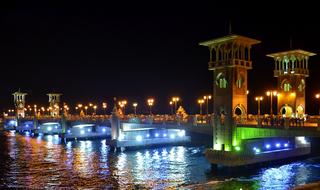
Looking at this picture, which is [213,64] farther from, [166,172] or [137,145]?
[137,145]

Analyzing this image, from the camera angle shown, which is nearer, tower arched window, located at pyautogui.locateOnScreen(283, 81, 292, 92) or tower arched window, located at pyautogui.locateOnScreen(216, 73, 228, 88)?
tower arched window, located at pyautogui.locateOnScreen(216, 73, 228, 88)

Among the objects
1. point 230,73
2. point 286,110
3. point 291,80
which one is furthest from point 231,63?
point 286,110

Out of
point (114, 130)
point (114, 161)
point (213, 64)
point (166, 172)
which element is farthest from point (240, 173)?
point (114, 130)

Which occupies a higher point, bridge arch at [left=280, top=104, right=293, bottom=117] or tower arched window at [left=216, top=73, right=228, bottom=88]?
tower arched window at [left=216, top=73, right=228, bottom=88]

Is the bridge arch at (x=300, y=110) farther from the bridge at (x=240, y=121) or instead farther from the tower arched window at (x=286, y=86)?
the tower arched window at (x=286, y=86)

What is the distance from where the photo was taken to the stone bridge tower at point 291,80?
69625mm

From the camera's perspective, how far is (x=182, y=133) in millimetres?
93375

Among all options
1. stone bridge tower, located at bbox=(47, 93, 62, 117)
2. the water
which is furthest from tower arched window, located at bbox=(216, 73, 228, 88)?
stone bridge tower, located at bbox=(47, 93, 62, 117)

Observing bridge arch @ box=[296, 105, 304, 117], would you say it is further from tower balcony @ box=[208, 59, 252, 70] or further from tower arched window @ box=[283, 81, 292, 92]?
tower balcony @ box=[208, 59, 252, 70]

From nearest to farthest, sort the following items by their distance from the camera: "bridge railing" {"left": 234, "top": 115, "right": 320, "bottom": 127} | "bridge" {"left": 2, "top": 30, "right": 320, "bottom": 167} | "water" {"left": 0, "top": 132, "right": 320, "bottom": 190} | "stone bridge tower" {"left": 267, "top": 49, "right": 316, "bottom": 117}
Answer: "water" {"left": 0, "top": 132, "right": 320, "bottom": 190}, "bridge railing" {"left": 234, "top": 115, "right": 320, "bottom": 127}, "bridge" {"left": 2, "top": 30, "right": 320, "bottom": 167}, "stone bridge tower" {"left": 267, "top": 49, "right": 316, "bottom": 117}

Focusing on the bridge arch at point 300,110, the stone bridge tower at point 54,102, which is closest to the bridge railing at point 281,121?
the bridge arch at point 300,110

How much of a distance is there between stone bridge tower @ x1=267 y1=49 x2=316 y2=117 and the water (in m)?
13.4

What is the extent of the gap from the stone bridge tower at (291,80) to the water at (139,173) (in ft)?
44.0

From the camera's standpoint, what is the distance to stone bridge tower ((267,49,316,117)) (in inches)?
2741
